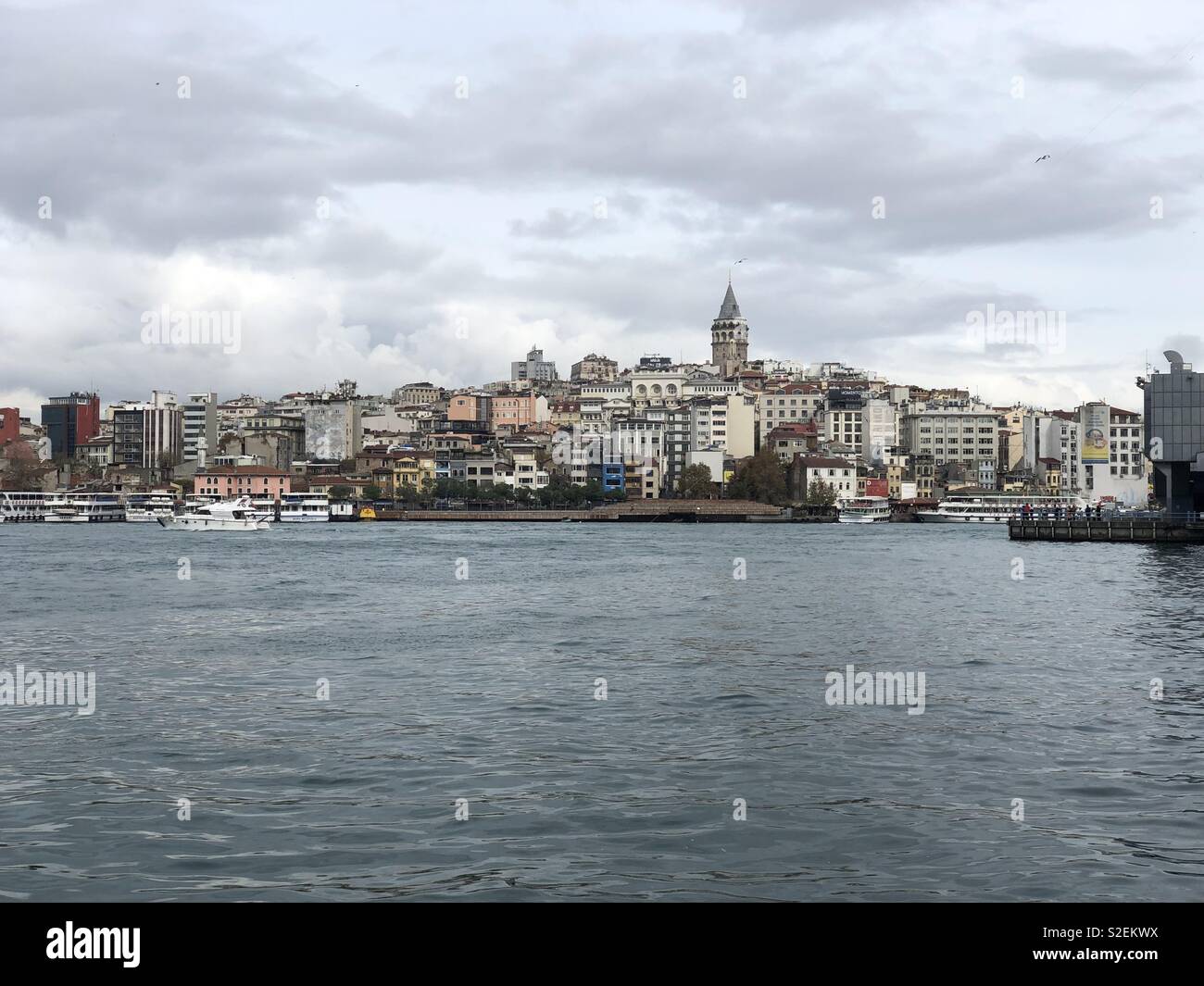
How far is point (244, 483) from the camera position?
91125 millimetres

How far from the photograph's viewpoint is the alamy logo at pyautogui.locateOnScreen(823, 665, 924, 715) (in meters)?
11.9

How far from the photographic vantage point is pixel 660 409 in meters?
108

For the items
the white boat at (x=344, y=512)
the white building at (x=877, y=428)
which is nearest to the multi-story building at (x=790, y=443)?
the white building at (x=877, y=428)

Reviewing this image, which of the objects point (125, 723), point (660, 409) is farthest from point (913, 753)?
point (660, 409)

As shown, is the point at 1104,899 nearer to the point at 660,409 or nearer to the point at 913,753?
the point at 913,753

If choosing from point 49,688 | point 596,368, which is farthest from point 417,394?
point 49,688

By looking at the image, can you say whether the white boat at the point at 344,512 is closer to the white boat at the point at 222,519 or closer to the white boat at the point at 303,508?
the white boat at the point at 303,508

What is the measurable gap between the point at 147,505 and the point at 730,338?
76506 mm

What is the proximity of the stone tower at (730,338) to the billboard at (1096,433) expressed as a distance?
45277 mm

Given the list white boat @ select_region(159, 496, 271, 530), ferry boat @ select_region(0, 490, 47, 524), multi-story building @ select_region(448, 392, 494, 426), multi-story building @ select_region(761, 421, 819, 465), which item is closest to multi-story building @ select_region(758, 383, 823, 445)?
multi-story building @ select_region(761, 421, 819, 465)

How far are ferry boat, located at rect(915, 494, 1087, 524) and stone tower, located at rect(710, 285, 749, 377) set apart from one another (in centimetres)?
5557

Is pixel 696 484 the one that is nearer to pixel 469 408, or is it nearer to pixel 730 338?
pixel 469 408

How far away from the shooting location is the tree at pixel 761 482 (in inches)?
3563
